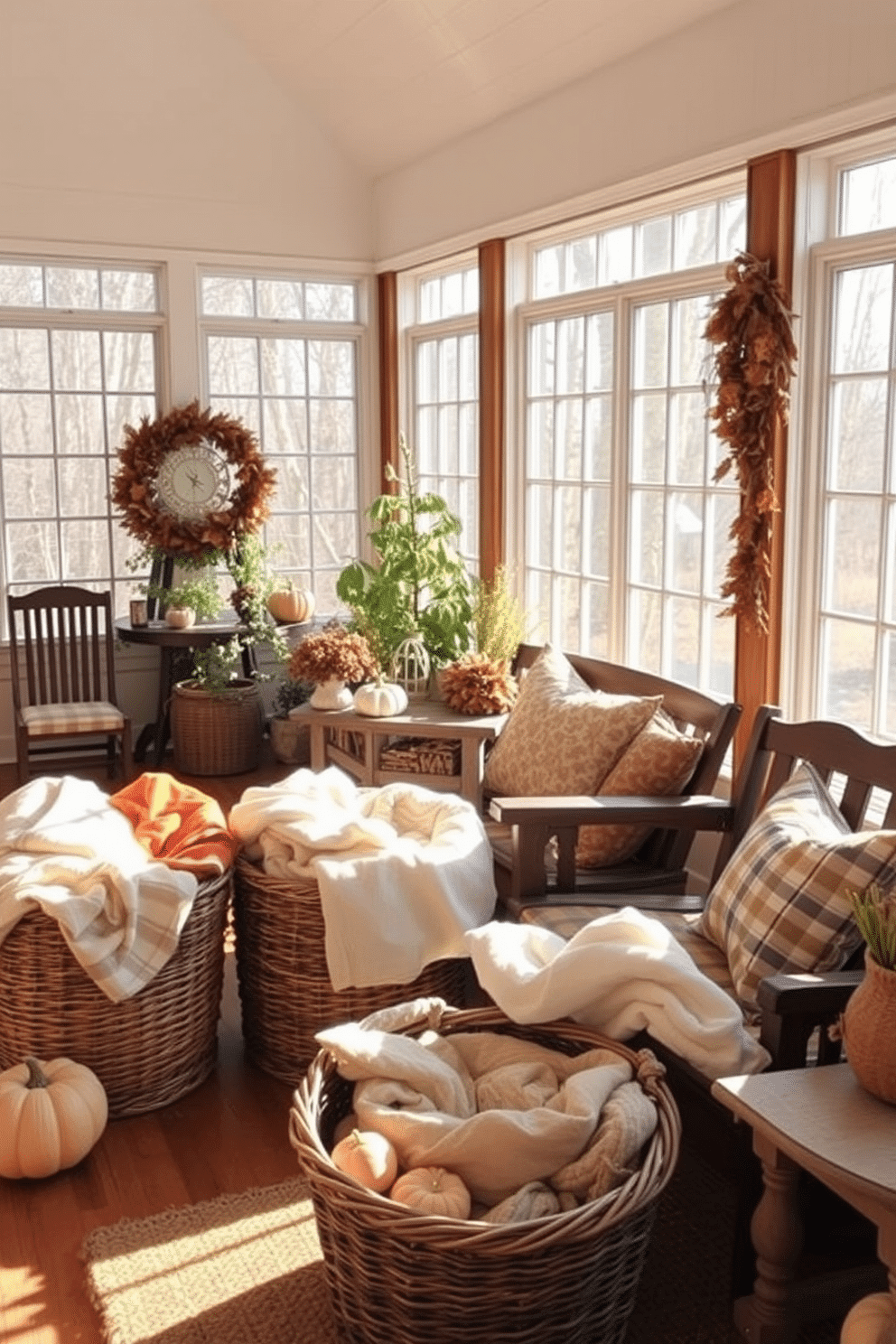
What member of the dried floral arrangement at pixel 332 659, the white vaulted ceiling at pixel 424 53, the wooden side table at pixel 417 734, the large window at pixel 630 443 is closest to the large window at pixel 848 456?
the large window at pixel 630 443

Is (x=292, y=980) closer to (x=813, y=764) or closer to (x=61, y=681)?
(x=813, y=764)

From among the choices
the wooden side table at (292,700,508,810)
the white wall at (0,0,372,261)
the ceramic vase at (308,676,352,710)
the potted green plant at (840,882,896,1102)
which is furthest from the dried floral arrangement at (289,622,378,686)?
the white wall at (0,0,372,261)

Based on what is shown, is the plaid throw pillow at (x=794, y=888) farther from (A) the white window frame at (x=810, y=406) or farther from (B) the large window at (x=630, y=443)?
(B) the large window at (x=630, y=443)

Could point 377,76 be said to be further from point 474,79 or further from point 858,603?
point 858,603

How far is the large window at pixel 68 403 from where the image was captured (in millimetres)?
6207

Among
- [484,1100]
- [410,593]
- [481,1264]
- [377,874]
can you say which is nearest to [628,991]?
[484,1100]

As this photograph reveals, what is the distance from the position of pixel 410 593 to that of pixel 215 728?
1.67 m

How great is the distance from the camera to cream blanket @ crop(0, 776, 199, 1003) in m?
2.87

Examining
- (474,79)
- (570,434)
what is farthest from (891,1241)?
(474,79)

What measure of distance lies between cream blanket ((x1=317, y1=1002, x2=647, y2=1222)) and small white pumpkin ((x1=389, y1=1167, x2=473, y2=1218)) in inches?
0.9

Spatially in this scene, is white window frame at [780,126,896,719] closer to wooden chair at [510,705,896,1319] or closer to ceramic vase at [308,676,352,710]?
wooden chair at [510,705,896,1319]

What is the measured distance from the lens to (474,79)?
5191mm

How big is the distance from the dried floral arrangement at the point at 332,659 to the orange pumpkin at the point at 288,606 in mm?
1844

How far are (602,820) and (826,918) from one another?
800mm
